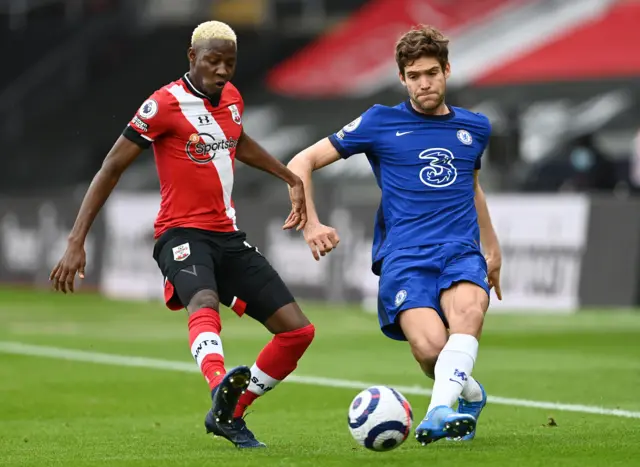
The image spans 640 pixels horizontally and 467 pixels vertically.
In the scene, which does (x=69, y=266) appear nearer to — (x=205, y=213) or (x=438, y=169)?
(x=205, y=213)

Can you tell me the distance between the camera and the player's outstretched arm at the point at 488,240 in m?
8.24

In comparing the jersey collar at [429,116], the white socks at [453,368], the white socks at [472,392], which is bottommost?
the white socks at [472,392]

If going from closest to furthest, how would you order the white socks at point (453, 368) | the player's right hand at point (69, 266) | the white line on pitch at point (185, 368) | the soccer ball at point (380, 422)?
1. the soccer ball at point (380, 422)
2. the white socks at point (453, 368)
3. the player's right hand at point (69, 266)
4. the white line on pitch at point (185, 368)

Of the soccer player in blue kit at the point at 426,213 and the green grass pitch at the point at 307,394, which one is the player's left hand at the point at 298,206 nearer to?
the soccer player in blue kit at the point at 426,213

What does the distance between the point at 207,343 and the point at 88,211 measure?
37.1 inches

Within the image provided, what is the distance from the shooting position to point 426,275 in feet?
25.2

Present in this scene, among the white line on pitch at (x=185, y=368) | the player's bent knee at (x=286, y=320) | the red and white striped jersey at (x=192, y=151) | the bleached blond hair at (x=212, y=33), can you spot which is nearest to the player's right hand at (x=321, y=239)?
the player's bent knee at (x=286, y=320)

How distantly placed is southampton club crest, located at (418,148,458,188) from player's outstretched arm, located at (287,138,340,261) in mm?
507

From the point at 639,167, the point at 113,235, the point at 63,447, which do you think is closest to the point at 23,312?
the point at 113,235

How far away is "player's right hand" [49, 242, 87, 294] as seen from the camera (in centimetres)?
759

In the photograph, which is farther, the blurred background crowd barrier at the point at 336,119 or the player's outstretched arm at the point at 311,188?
the blurred background crowd barrier at the point at 336,119

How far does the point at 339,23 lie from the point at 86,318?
1789 cm

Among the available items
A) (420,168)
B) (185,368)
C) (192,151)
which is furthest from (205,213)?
(185,368)

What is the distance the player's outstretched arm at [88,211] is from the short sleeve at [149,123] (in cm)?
4
